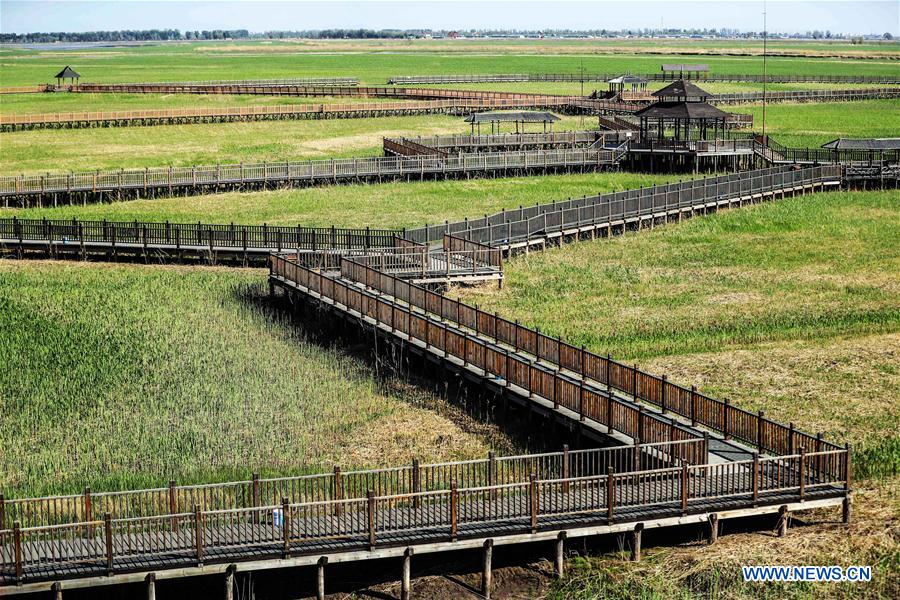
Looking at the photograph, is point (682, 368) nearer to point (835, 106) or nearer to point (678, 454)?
point (678, 454)

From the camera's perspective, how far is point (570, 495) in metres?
23.4

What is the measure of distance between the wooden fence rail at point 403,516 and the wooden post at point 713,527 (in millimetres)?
211

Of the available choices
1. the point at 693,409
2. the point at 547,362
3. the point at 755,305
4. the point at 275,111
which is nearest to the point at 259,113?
the point at 275,111

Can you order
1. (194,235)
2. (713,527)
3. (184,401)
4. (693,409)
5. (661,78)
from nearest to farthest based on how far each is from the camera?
(713,527) < (693,409) < (184,401) < (194,235) < (661,78)

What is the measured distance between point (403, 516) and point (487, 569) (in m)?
1.71

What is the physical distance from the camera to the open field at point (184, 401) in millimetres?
28094

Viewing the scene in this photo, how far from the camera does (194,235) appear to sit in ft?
168

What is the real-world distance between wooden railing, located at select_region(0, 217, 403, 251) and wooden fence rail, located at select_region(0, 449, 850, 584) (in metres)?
24.8

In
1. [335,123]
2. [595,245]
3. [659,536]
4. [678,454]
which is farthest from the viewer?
[335,123]

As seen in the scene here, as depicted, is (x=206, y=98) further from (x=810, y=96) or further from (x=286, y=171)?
(x=286, y=171)

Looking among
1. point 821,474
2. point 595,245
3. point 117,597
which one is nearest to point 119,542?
point 117,597

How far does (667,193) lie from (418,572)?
38839 mm

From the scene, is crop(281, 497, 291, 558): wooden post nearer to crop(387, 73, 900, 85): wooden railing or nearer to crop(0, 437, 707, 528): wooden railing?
crop(0, 437, 707, 528): wooden railing

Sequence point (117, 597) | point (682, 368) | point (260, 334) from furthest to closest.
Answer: point (260, 334) → point (682, 368) → point (117, 597)
